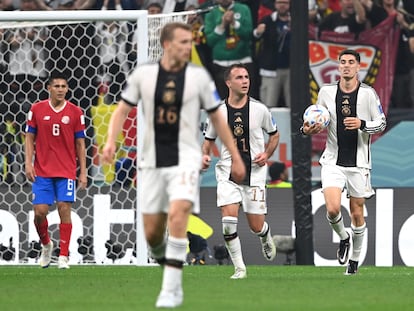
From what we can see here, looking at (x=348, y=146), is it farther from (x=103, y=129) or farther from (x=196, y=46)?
(x=196, y=46)

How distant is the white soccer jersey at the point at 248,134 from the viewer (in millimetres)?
13859

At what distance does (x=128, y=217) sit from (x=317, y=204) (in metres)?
2.67

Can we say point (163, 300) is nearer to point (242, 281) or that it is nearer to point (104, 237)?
point (242, 281)

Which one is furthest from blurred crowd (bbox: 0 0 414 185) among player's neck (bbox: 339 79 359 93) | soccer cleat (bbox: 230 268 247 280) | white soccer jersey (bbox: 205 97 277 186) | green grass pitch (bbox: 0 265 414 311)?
soccer cleat (bbox: 230 268 247 280)

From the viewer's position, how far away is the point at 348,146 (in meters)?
14.4

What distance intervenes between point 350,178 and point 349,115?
71cm

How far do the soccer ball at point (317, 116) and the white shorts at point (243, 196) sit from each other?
0.89 metres

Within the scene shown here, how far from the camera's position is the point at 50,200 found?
612 inches

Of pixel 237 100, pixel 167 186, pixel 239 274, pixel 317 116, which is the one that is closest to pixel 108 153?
pixel 167 186

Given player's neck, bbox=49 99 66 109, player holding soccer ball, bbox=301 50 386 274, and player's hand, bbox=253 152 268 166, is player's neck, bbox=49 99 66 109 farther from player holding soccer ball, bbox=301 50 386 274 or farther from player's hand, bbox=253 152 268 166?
player holding soccer ball, bbox=301 50 386 274

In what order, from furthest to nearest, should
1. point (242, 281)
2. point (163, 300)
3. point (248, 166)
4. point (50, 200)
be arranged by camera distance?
1. point (50, 200)
2. point (248, 166)
3. point (242, 281)
4. point (163, 300)

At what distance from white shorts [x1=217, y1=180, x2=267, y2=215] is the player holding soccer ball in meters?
0.82

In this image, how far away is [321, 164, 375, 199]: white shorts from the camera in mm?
14344

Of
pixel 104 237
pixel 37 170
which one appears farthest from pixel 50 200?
pixel 104 237
